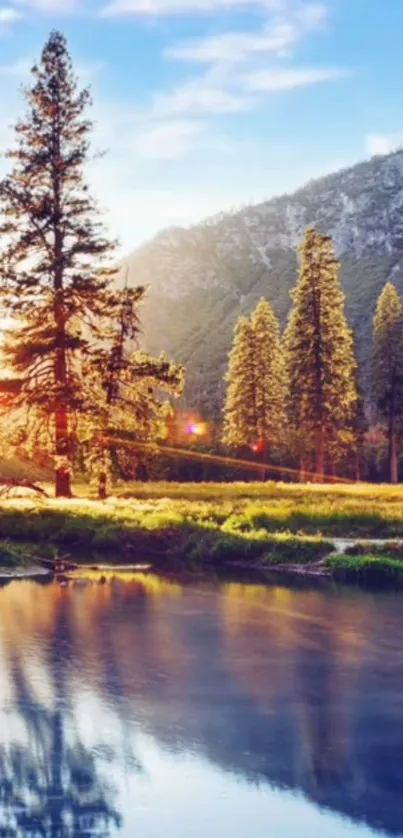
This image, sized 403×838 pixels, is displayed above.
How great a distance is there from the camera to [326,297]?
197ft

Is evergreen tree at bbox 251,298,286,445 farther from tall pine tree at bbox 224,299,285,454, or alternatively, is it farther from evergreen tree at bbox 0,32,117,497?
evergreen tree at bbox 0,32,117,497

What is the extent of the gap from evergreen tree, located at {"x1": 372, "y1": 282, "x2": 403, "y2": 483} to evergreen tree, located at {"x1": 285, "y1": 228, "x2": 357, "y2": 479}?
8.86 meters

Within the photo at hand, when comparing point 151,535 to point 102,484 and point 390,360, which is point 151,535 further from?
point 390,360

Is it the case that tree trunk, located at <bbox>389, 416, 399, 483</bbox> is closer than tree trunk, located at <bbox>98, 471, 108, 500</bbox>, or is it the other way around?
tree trunk, located at <bbox>98, 471, 108, 500</bbox>

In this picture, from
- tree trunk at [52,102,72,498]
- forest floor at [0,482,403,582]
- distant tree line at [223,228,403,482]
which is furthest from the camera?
distant tree line at [223,228,403,482]

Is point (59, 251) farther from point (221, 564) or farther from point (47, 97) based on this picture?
point (221, 564)

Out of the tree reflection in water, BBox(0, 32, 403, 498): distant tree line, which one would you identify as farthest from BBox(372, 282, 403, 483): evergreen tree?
the tree reflection in water

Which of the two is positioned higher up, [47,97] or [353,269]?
[353,269]

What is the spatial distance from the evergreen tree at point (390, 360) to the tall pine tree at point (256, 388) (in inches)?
285

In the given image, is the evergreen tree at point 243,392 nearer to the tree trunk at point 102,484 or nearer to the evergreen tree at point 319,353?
the evergreen tree at point 319,353

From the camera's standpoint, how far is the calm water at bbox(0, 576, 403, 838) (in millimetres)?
10570

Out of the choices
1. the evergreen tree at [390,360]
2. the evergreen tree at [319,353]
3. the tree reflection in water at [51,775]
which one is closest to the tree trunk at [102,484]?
the evergreen tree at [319,353]

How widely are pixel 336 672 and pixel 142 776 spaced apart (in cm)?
584

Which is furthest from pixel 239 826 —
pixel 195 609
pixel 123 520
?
pixel 123 520
